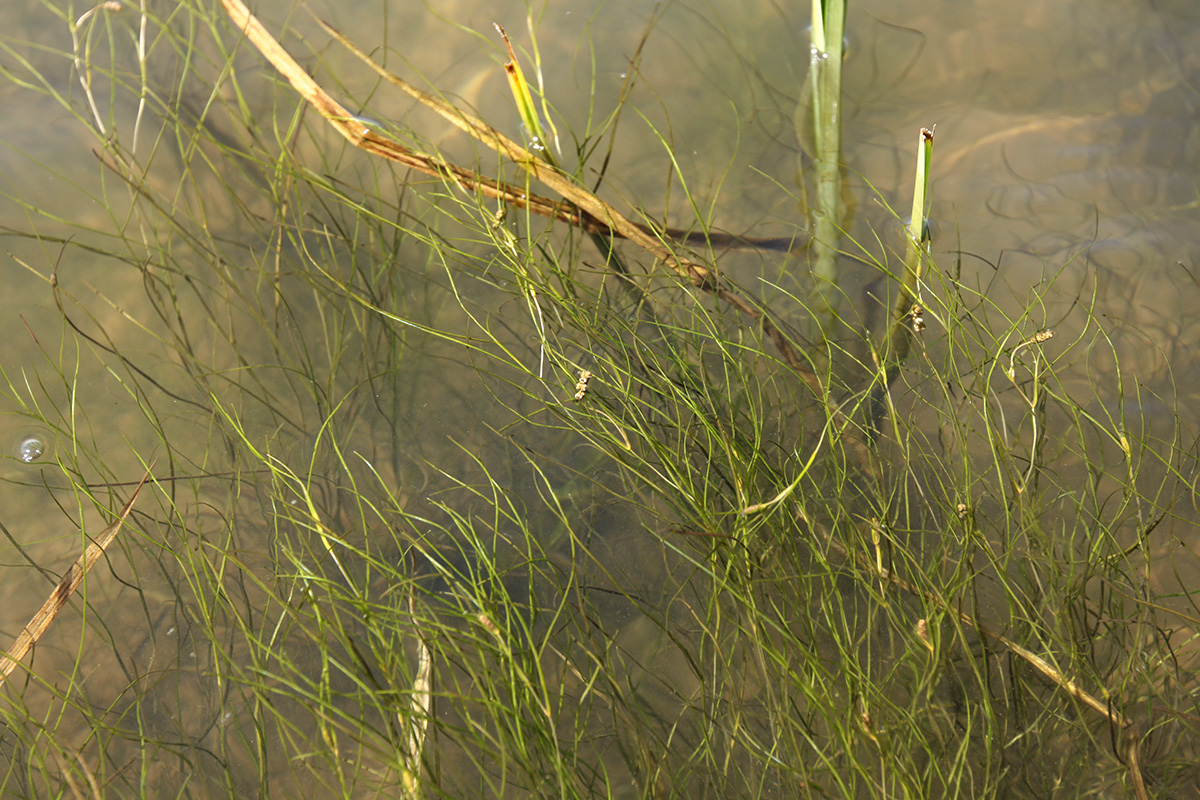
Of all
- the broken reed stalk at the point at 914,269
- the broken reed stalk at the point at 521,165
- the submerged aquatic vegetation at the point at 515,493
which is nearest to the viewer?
the broken reed stalk at the point at 914,269

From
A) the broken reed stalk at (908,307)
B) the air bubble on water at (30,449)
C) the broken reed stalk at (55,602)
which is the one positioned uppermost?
the broken reed stalk at (908,307)

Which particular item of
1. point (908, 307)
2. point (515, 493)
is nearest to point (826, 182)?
point (908, 307)

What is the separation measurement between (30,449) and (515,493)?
3.92ft

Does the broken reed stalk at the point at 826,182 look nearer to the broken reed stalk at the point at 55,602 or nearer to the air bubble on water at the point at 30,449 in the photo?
the broken reed stalk at the point at 55,602

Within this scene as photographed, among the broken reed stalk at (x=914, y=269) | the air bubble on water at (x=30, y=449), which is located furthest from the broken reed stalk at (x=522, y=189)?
the air bubble on water at (x=30, y=449)

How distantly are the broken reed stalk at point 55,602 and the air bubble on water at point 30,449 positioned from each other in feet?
1.00

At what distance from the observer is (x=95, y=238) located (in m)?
2.09

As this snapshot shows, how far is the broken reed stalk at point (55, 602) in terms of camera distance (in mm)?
1772

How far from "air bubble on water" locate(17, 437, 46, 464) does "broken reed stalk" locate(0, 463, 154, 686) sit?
0.31 metres

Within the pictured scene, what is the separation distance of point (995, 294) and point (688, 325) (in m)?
0.75

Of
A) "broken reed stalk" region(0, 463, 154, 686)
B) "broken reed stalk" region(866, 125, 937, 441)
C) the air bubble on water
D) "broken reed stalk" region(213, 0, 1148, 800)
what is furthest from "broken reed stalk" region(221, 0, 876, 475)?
the air bubble on water

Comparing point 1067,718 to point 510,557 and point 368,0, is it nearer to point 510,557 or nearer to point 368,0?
point 510,557

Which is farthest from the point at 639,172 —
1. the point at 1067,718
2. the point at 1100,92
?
the point at 1067,718

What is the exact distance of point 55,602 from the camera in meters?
1.81
